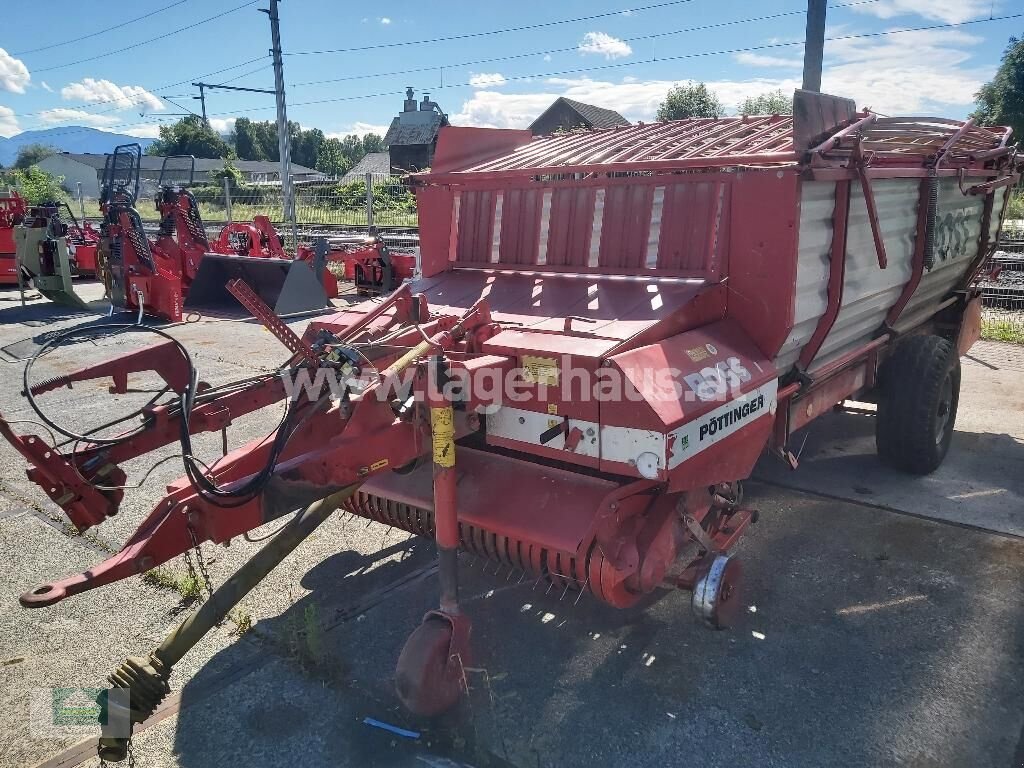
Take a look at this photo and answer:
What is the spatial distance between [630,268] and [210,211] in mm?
28901

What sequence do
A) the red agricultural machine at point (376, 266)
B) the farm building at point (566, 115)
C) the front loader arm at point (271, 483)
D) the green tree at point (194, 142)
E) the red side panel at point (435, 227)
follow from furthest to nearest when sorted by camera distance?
the green tree at point (194, 142) → the farm building at point (566, 115) → the red agricultural machine at point (376, 266) → the red side panel at point (435, 227) → the front loader arm at point (271, 483)

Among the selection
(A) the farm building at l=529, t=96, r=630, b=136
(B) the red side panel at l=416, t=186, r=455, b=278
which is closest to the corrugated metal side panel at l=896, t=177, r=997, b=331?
(B) the red side panel at l=416, t=186, r=455, b=278

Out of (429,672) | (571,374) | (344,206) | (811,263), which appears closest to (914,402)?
(811,263)

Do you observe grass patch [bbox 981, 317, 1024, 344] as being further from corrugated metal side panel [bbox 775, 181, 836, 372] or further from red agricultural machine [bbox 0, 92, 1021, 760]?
corrugated metal side panel [bbox 775, 181, 836, 372]

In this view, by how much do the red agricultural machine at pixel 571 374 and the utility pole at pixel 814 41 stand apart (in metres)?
5.30

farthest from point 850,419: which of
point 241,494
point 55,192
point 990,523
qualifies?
point 55,192

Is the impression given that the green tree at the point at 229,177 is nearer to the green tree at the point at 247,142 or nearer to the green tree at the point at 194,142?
the green tree at the point at 194,142

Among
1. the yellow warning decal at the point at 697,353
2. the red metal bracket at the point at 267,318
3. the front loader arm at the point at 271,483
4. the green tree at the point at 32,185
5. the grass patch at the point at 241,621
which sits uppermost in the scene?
the green tree at the point at 32,185

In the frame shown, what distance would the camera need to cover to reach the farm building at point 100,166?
5197 centimetres

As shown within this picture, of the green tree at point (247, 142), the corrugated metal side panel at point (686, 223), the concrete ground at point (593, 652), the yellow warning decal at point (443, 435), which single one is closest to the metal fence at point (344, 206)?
the concrete ground at point (593, 652)

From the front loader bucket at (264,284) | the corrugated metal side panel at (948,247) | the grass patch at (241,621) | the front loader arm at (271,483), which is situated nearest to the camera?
the front loader arm at (271,483)

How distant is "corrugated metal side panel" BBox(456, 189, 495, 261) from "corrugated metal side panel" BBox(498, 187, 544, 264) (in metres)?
0.09

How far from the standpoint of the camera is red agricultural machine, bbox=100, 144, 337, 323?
10.7m

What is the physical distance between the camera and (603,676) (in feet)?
9.79
